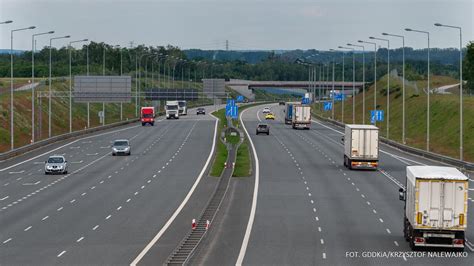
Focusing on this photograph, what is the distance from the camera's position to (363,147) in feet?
264

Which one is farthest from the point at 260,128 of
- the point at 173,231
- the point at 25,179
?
the point at 173,231

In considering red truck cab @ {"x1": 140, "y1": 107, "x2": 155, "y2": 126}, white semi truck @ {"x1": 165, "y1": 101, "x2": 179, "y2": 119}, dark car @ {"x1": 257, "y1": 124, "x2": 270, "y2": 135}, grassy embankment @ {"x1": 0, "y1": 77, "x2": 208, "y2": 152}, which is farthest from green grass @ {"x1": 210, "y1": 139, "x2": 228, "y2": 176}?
white semi truck @ {"x1": 165, "y1": 101, "x2": 179, "y2": 119}

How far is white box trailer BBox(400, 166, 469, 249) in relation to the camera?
4038cm

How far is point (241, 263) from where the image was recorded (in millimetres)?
38875

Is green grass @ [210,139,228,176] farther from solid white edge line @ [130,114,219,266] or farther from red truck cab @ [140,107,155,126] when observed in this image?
red truck cab @ [140,107,155,126]

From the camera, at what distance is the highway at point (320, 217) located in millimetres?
40438

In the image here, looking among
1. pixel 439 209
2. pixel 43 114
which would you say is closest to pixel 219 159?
pixel 439 209

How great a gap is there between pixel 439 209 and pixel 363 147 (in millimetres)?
40051

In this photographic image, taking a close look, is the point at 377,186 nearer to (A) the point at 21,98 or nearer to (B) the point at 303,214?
(B) the point at 303,214

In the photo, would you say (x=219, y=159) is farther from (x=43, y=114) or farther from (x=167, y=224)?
(x=43, y=114)

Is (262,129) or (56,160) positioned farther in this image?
(262,129)

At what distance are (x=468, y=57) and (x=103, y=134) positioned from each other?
70.8 m

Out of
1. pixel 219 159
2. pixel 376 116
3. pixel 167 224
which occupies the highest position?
pixel 376 116

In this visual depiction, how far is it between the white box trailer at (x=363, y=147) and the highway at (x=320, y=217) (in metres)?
1.14
